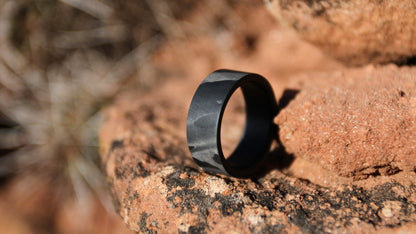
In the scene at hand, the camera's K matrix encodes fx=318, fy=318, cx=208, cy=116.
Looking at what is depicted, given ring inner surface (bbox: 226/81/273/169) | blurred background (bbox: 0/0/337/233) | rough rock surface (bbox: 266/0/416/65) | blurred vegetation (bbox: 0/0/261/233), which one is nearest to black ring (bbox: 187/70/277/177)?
ring inner surface (bbox: 226/81/273/169)

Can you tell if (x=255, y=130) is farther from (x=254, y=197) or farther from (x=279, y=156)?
(x=254, y=197)

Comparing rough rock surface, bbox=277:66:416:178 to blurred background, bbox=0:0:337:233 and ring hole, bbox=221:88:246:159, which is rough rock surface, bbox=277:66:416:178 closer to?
ring hole, bbox=221:88:246:159

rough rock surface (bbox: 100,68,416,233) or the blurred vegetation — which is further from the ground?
the blurred vegetation

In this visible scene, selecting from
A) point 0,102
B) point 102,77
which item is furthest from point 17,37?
point 102,77

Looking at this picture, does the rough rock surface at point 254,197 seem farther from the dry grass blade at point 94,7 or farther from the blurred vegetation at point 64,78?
the dry grass blade at point 94,7

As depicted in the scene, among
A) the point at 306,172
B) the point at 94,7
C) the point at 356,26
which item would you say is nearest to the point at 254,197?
the point at 306,172

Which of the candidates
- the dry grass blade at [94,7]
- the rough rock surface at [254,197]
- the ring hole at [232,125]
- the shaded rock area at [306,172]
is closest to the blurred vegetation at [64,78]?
the dry grass blade at [94,7]
